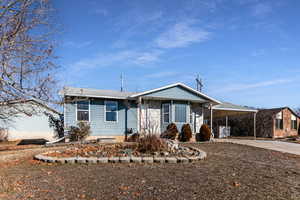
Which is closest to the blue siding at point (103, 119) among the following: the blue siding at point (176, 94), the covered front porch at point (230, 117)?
the blue siding at point (176, 94)

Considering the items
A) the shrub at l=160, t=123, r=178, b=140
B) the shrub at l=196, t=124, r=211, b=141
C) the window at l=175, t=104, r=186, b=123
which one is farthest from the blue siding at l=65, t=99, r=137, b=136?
the shrub at l=196, t=124, r=211, b=141

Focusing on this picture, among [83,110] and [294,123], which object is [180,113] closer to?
[83,110]

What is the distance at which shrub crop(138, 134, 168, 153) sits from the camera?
7723 mm

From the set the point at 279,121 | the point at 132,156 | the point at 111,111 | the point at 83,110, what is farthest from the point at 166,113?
the point at 279,121

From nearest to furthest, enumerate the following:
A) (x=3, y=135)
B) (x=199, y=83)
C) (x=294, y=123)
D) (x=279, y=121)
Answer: (x=3, y=135) → (x=279, y=121) → (x=294, y=123) → (x=199, y=83)

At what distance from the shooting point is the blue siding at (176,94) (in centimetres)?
1441

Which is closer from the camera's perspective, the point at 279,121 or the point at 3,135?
the point at 3,135

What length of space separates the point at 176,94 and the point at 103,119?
5.12 meters

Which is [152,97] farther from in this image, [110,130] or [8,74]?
[8,74]

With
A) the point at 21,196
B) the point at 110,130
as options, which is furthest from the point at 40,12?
the point at 110,130

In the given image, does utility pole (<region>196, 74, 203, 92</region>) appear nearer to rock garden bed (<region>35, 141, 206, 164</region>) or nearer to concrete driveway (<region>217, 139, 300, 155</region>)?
concrete driveway (<region>217, 139, 300, 155</region>)

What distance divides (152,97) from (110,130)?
136 inches

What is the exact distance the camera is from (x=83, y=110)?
517 inches

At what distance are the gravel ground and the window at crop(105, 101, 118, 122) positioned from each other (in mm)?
7493
